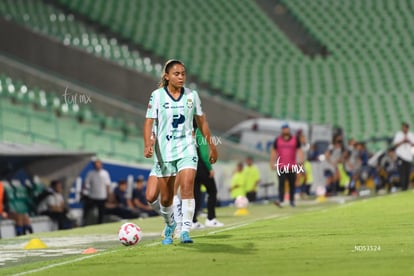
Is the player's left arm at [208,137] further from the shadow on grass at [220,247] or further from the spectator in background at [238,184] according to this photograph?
the spectator in background at [238,184]

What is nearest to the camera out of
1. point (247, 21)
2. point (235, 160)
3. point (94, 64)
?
point (235, 160)

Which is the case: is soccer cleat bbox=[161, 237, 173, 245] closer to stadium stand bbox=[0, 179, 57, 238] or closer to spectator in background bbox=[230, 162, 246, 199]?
stadium stand bbox=[0, 179, 57, 238]

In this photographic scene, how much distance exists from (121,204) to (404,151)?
8197mm

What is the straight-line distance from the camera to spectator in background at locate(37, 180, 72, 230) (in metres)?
25.7

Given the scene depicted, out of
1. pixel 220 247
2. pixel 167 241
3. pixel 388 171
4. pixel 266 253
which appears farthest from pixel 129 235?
pixel 388 171

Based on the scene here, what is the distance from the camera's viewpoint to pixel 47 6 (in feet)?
148

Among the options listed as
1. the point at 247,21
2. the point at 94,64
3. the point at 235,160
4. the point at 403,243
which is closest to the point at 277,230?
the point at 403,243

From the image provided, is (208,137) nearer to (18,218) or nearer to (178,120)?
(178,120)

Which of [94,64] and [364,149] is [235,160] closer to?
[364,149]

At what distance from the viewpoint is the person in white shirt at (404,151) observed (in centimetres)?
3127

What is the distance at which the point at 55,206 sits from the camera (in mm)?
25766

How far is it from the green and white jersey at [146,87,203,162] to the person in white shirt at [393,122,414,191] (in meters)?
18.8

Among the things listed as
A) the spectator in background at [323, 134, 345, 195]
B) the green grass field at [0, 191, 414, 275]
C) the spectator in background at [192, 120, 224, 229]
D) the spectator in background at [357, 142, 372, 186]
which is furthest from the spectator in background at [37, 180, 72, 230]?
the spectator in background at [357, 142, 372, 186]

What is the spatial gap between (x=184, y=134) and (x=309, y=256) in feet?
7.55
